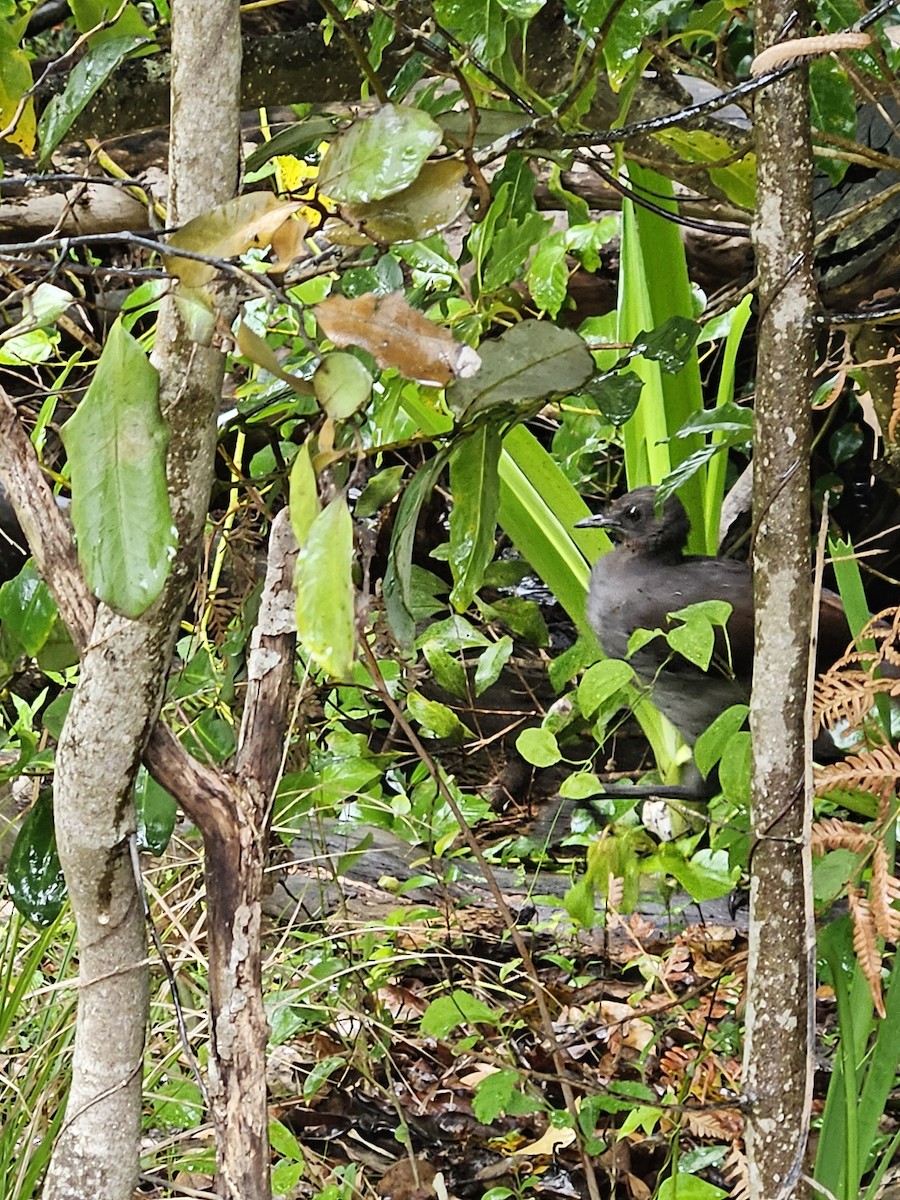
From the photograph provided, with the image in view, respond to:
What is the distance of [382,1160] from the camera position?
1.41 metres

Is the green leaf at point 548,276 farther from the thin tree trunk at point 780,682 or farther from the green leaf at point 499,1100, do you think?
the green leaf at point 499,1100

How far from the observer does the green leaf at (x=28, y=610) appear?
33.1 inches

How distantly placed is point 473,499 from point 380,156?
0.26 meters

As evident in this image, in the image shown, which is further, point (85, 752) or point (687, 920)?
point (687, 920)

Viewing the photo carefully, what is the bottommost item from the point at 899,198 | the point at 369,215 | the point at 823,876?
the point at 823,876

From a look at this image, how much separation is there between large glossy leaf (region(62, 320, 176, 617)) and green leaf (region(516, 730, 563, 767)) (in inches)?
31.2

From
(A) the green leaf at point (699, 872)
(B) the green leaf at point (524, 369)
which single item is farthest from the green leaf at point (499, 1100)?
(B) the green leaf at point (524, 369)

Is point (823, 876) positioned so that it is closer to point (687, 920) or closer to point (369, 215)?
point (369, 215)

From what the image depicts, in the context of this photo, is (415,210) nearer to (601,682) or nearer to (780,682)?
(780,682)

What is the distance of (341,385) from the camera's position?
501 mm

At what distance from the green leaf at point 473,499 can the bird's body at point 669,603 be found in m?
1.00

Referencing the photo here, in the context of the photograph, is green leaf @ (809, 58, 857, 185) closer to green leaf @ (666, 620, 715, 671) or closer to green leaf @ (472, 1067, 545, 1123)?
green leaf @ (666, 620, 715, 671)

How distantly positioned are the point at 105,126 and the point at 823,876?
0.96 meters

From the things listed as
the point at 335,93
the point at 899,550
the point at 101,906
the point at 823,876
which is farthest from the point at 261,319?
the point at 899,550
